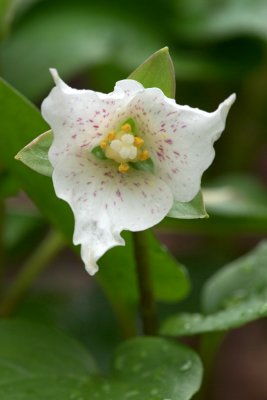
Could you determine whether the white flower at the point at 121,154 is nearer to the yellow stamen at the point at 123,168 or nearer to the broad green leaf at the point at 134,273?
the yellow stamen at the point at 123,168

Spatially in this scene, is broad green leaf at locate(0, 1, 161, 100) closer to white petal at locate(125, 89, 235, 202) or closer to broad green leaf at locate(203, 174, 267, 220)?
broad green leaf at locate(203, 174, 267, 220)

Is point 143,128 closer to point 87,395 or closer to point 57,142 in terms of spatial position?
point 57,142

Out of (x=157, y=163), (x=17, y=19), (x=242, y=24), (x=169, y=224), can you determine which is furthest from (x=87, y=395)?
(x=17, y=19)

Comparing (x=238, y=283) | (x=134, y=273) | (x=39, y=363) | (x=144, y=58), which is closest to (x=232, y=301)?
(x=238, y=283)

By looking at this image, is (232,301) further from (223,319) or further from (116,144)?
(116,144)

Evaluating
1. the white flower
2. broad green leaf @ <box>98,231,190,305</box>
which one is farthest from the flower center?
broad green leaf @ <box>98,231,190,305</box>
